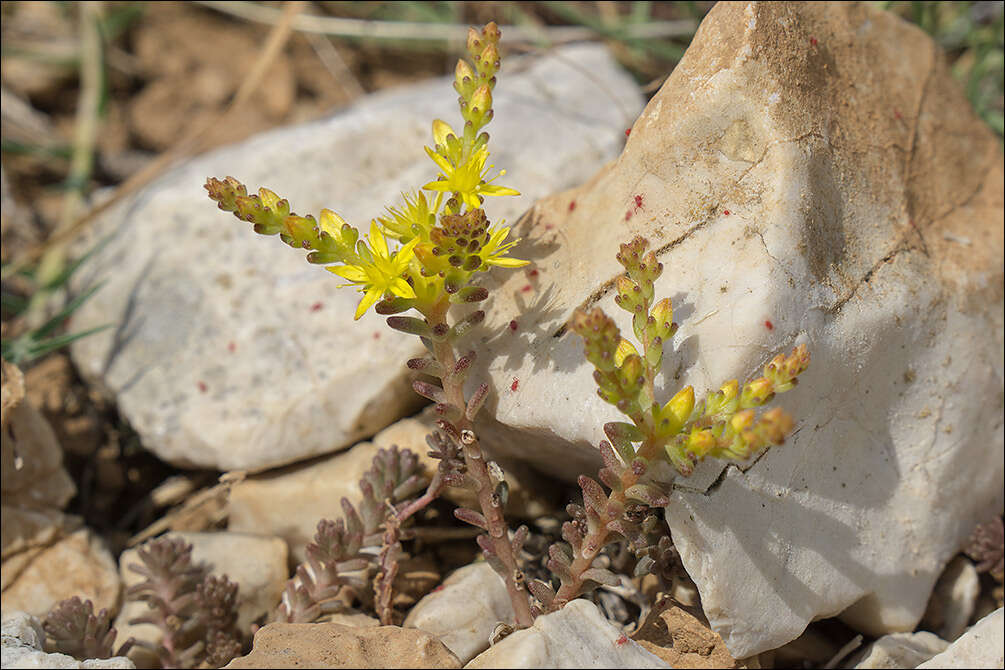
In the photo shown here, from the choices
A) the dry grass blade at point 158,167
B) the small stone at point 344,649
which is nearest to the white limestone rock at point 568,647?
the small stone at point 344,649

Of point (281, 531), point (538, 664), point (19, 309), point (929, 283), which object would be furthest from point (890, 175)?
point (19, 309)

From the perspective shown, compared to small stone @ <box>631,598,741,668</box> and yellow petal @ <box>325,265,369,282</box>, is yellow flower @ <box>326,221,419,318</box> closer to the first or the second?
yellow petal @ <box>325,265,369,282</box>

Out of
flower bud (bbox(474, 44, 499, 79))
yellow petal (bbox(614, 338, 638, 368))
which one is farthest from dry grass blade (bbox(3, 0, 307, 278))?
yellow petal (bbox(614, 338, 638, 368))

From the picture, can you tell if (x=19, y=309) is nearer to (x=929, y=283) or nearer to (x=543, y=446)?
(x=543, y=446)

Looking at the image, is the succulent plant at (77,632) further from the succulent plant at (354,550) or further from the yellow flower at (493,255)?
the yellow flower at (493,255)

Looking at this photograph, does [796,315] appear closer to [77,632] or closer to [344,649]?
[344,649]

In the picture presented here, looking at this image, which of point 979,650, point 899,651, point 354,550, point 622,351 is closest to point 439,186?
point 622,351
